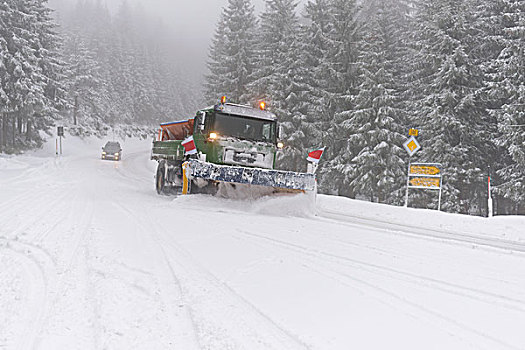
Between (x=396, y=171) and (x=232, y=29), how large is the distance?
1728 centimetres

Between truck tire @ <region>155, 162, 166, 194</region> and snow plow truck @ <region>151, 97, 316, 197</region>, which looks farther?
truck tire @ <region>155, 162, 166, 194</region>

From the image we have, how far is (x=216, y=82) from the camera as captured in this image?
103ft

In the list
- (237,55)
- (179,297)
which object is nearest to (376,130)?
(237,55)

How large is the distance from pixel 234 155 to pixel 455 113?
13552mm

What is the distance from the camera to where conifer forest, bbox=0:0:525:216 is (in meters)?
18.8

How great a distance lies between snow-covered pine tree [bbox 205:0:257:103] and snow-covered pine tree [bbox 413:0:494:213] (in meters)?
12.6

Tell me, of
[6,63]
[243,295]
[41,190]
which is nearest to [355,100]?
[41,190]

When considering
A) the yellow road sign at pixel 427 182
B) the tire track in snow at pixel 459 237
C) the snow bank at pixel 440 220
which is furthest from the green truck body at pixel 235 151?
the yellow road sign at pixel 427 182

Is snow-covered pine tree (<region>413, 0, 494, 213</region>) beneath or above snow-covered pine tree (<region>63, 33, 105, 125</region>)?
beneath

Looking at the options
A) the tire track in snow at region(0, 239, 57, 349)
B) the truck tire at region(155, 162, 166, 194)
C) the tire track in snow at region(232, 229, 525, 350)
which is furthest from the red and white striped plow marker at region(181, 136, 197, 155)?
the tire track in snow at region(0, 239, 57, 349)

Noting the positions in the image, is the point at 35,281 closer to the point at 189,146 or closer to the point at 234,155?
the point at 234,155

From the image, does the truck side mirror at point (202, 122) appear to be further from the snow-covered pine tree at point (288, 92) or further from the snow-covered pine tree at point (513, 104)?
the snow-covered pine tree at point (513, 104)

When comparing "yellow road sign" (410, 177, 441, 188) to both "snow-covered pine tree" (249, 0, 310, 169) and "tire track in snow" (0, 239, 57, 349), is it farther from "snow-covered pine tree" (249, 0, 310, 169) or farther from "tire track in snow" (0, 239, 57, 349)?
"tire track in snow" (0, 239, 57, 349)

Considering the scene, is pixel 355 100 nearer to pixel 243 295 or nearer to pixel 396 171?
pixel 396 171
